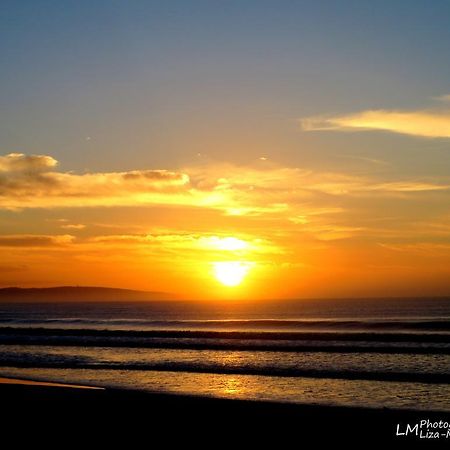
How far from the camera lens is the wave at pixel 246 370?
24.6 m

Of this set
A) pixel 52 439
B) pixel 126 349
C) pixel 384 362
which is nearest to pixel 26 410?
pixel 52 439

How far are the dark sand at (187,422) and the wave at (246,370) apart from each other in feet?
24.9

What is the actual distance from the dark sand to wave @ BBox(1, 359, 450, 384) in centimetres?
758

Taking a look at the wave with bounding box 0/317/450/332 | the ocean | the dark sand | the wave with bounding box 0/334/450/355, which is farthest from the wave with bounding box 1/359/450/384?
the wave with bounding box 0/317/450/332

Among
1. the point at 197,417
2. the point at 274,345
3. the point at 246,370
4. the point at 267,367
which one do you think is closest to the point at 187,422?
the point at 197,417

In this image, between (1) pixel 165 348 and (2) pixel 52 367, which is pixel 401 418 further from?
(1) pixel 165 348

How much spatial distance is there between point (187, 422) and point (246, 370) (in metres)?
13.3

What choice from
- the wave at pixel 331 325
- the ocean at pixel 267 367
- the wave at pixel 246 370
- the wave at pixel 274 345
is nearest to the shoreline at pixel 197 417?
the ocean at pixel 267 367

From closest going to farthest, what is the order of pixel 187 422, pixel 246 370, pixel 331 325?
1. pixel 187 422
2. pixel 246 370
3. pixel 331 325

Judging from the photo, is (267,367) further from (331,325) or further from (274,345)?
(331,325)

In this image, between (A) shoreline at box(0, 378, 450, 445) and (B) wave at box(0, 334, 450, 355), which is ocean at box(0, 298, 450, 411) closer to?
(B) wave at box(0, 334, 450, 355)

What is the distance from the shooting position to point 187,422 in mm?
15281

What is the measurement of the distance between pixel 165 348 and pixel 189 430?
2807cm

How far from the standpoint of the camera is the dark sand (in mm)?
13352
